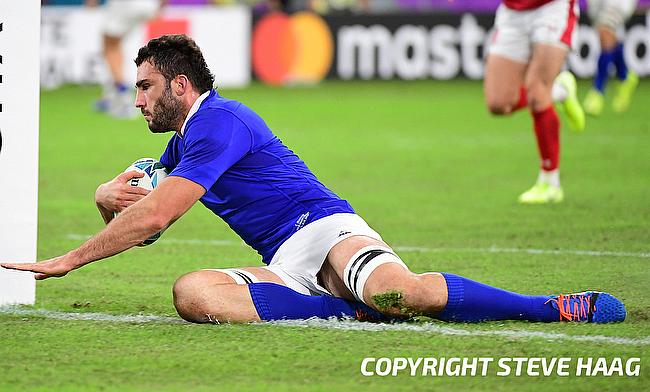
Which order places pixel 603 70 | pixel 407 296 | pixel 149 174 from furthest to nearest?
pixel 603 70
pixel 149 174
pixel 407 296

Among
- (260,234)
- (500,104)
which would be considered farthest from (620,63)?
(260,234)

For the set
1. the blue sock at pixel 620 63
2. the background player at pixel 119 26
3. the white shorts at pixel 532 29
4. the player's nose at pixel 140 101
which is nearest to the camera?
the player's nose at pixel 140 101

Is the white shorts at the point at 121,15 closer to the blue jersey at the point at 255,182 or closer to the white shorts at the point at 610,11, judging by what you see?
the white shorts at the point at 610,11

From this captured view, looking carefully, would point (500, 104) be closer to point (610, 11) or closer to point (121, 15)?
point (610, 11)

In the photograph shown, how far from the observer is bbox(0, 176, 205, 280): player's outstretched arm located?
4.75 meters

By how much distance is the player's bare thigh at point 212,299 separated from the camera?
4.89 m

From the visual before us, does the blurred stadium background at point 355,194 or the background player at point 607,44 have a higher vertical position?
the background player at point 607,44

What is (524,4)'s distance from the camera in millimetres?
9039

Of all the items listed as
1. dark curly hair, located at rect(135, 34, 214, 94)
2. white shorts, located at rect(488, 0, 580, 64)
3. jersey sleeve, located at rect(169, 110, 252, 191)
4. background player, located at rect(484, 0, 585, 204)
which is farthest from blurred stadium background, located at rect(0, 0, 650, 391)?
white shorts, located at rect(488, 0, 580, 64)

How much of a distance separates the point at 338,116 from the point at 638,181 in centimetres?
687

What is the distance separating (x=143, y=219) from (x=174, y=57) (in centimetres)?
71

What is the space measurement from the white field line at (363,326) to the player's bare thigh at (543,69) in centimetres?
426

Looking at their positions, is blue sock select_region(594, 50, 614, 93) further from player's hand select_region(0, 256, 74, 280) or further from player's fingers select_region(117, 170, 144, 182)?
player's hand select_region(0, 256, 74, 280)

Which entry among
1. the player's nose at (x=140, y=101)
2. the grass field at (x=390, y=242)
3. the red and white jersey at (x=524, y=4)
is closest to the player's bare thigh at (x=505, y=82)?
the red and white jersey at (x=524, y=4)
